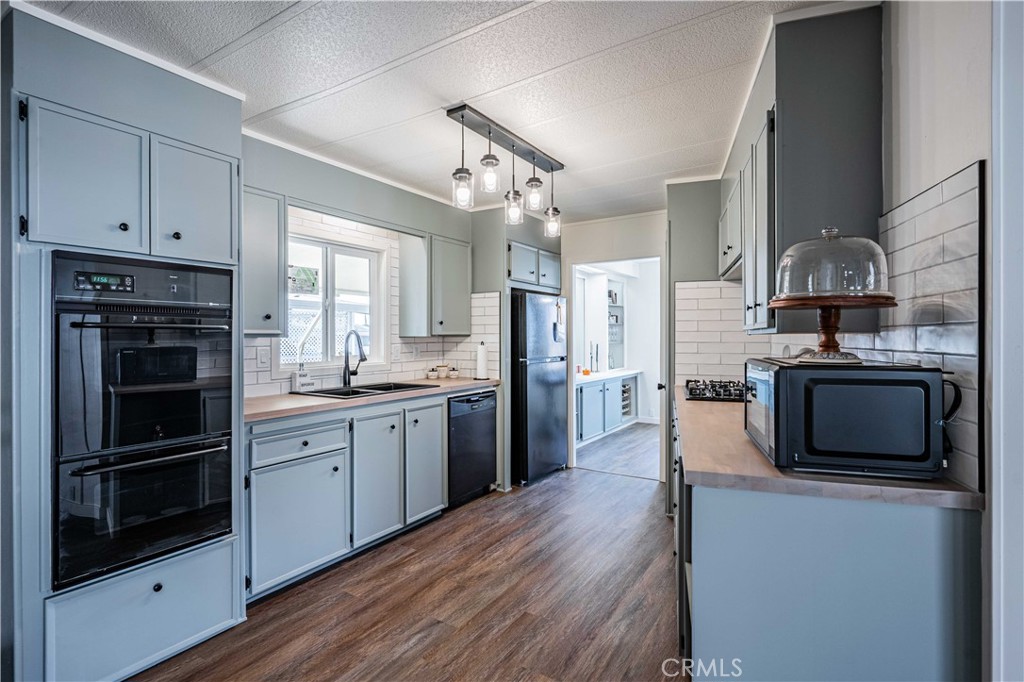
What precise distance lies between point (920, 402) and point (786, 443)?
307 millimetres

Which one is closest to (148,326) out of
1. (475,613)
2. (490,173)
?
(490,173)

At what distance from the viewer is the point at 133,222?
190 centimetres

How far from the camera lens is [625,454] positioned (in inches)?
209

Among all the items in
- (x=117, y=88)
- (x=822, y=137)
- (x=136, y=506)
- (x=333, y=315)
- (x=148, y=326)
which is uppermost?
(x=117, y=88)

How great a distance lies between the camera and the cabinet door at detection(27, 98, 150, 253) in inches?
65.7

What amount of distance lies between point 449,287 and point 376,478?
66.1 inches

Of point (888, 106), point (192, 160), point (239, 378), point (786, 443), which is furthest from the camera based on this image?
point (239, 378)

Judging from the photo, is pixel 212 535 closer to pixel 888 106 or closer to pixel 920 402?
pixel 920 402

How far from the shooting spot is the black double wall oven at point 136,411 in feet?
5.72

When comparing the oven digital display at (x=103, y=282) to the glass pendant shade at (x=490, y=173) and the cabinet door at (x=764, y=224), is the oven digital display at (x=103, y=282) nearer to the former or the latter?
the glass pendant shade at (x=490, y=173)

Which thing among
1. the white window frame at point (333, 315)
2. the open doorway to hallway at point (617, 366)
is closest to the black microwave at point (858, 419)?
the white window frame at point (333, 315)

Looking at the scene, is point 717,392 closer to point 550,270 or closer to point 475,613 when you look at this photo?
point 475,613

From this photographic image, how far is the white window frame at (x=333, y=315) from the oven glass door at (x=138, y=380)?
100cm
